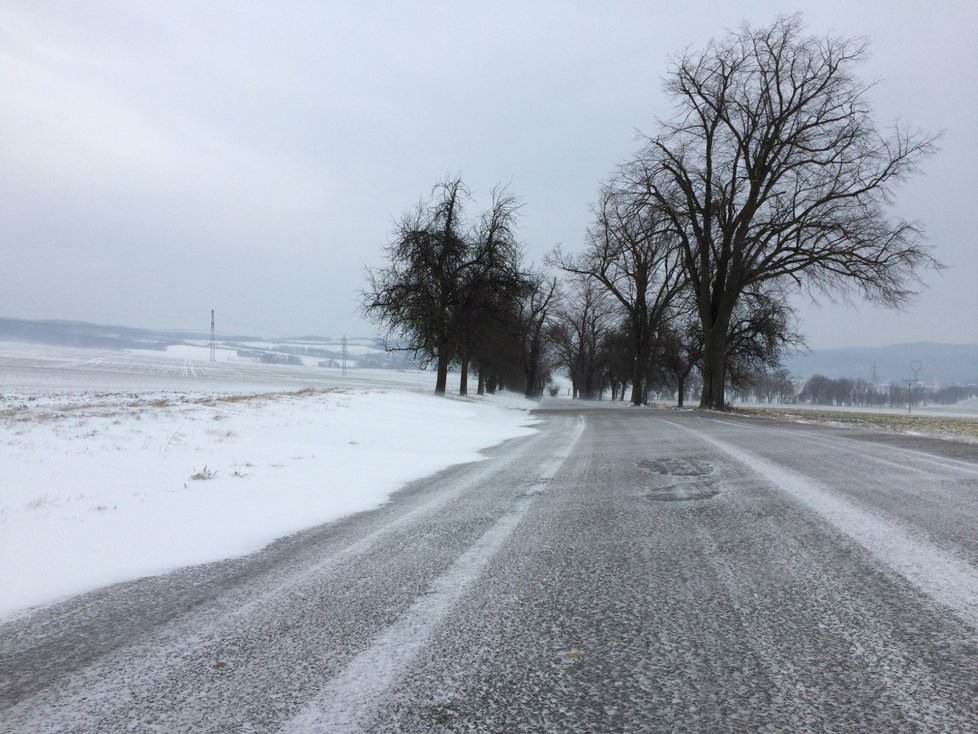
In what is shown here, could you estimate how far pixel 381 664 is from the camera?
2.04 m

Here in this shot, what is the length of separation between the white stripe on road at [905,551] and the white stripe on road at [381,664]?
203 cm

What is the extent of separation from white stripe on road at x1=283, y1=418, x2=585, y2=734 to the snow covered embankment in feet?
5.35

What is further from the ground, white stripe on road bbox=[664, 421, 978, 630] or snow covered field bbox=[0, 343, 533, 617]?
white stripe on road bbox=[664, 421, 978, 630]

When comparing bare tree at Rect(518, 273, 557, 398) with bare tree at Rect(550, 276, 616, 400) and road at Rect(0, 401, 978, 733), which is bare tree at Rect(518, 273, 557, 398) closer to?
bare tree at Rect(550, 276, 616, 400)

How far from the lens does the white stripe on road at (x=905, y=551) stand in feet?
8.21

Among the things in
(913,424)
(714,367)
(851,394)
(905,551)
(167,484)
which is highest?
(851,394)

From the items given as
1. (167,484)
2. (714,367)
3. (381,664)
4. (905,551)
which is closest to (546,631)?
(381,664)

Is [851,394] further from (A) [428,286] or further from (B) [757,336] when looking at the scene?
(A) [428,286]

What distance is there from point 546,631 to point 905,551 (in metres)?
2.19

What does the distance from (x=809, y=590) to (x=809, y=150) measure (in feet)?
78.5

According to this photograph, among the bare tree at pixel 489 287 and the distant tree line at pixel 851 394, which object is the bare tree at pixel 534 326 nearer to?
the bare tree at pixel 489 287

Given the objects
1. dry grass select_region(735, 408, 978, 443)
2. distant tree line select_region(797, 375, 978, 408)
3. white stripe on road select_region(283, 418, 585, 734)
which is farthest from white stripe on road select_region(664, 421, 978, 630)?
distant tree line select_region(797, 375, 978, 408)

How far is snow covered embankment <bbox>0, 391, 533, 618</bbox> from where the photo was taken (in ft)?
11.6

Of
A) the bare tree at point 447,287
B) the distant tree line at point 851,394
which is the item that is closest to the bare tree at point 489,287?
the bare tree at point 447,287
